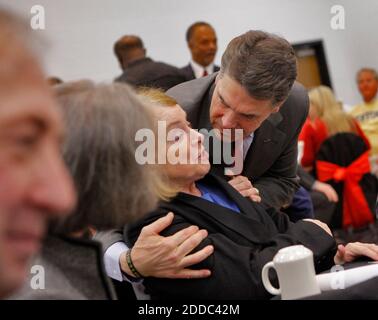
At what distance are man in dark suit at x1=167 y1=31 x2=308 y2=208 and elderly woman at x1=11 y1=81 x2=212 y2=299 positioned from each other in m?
0.41

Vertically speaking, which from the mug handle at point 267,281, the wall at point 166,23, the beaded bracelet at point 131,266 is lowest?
the mug handle at point 267,281

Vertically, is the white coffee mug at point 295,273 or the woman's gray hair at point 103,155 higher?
the woman's gray hair at point 103,155

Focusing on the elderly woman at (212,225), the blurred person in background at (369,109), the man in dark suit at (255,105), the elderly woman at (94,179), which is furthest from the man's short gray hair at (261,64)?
the blurred person in background at (369,109)

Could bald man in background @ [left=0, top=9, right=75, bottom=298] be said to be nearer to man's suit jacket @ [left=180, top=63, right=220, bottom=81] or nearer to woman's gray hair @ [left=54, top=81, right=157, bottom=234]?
woman's gray hair @ [left=54, top=81, right=157, bottom=234]

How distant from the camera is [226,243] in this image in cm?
98

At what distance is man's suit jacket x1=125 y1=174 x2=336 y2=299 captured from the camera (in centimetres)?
97

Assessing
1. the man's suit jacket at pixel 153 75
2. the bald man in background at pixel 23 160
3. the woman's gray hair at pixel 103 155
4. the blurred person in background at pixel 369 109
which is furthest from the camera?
the blurred person in background at pixel 369 109

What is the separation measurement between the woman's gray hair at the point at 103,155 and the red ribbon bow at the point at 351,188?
0.83 m

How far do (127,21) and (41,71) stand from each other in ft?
3.78

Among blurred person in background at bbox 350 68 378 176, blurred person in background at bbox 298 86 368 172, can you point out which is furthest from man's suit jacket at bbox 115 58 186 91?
blurred person in background at bbox 350 68 378 176

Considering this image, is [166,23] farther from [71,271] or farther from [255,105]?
[71,271]

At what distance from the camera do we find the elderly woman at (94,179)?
22.9 inches

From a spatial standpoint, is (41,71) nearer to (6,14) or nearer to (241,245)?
(6,14)

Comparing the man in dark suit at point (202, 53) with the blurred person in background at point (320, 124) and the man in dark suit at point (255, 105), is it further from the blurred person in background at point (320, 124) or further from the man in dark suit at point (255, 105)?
the blurred person in background at point (320, 124)
